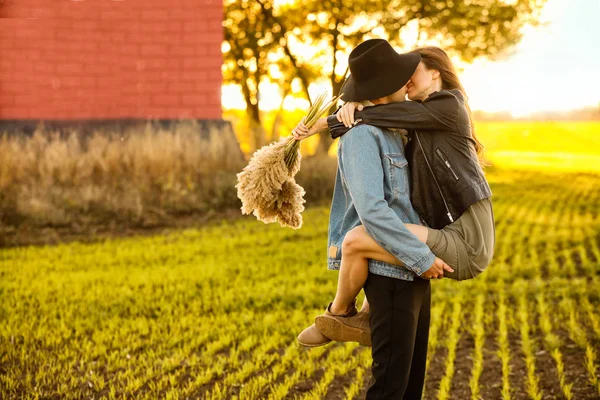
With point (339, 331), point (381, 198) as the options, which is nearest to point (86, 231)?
point (339, 331)

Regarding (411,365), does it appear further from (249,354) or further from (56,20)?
(56,20)

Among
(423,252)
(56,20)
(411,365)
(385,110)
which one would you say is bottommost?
(411,365)

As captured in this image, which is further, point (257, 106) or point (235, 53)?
point (257, 106)

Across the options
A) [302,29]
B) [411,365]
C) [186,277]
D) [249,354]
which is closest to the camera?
[411,365]

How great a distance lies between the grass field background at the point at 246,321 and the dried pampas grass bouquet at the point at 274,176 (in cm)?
195

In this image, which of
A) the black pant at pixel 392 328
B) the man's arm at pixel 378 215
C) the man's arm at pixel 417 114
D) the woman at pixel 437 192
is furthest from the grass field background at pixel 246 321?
the man's arm at pixel 417 114

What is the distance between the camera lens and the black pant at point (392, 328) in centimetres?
293

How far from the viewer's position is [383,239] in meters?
2.80

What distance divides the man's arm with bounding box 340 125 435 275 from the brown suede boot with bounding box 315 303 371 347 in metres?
0.45

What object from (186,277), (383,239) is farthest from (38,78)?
(383,239)

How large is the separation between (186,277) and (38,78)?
7833 millimetres

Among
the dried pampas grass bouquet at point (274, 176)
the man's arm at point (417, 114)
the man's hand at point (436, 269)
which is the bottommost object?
the man's hand at point (436, 269)

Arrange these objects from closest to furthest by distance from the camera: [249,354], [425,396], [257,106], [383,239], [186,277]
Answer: [383,239], [425,396], [249,354], [186,277], [257,106]

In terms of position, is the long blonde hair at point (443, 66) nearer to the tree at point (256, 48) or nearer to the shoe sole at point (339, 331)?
the shoe sole at point (339, 331)
